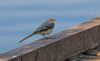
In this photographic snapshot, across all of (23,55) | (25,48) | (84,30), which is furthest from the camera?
(84,30)

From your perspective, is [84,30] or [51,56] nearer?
[51,56]

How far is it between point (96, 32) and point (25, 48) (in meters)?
2.50

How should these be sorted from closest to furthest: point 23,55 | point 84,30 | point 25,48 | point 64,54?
point 23,55
point 25,48
point 64,54
point 84,30

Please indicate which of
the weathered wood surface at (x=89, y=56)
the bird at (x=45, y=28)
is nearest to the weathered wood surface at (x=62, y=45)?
the weathered wood surface at (x=89, y=56)

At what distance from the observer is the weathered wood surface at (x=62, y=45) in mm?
9688

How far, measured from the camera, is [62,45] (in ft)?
35.3

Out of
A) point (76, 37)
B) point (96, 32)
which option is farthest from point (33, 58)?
point (96, 32)

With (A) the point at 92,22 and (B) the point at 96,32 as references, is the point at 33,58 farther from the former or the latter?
(A) the point at 92,22

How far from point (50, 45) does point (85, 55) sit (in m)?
1.18

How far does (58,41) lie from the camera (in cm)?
1069

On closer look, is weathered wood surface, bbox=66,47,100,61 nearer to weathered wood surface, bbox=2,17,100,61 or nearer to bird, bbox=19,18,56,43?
weathered wood surface, bbox=2,17,100,61

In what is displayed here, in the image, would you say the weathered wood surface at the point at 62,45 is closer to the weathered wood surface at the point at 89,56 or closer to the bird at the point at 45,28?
the weathered wood surface at the point at 89,56

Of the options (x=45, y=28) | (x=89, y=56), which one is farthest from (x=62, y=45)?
(x=45, y=28)

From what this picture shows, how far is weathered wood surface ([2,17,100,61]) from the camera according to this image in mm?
9688
